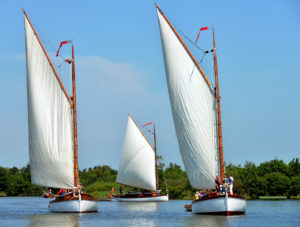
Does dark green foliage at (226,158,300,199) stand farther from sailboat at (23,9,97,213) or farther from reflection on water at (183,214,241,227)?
reflection on water at (183,214,241,227)

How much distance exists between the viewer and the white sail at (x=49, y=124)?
51.2 meters

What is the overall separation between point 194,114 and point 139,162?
43.4 meters

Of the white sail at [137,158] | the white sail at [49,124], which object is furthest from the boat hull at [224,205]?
the white sail at [137,158]

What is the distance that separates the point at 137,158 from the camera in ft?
289

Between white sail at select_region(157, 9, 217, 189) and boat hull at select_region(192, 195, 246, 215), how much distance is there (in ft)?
6.14

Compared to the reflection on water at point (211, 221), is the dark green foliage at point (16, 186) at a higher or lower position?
higher

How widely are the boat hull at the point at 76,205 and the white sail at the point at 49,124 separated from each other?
4.98ft

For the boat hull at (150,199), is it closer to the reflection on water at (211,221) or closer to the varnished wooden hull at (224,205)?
the varnished wooden hull at (224,205)

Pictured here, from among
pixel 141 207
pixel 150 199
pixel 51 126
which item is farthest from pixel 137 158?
pixel 51 126

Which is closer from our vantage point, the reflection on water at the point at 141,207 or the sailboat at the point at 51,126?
the sailboat at the point at 51,126

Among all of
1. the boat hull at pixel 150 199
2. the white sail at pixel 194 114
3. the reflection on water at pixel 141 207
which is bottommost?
the reflection on water at pixel 141 207

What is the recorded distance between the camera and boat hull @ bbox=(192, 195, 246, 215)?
141 feet

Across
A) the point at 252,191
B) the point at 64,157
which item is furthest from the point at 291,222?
the point at 252,191

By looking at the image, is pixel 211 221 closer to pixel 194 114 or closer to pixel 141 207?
pixel 194 114
